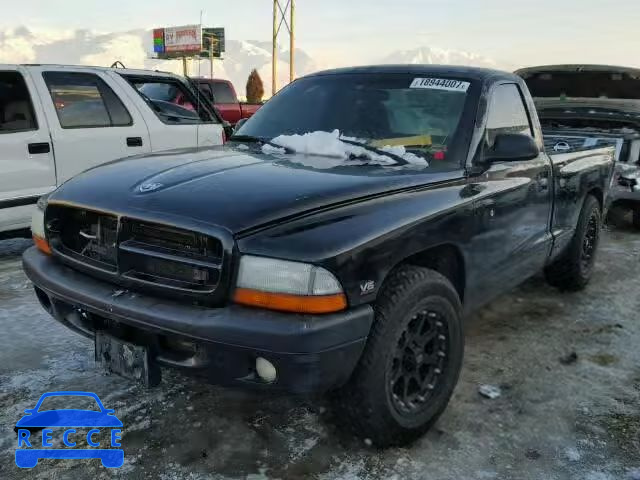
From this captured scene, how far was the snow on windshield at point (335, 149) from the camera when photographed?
297 centimetres

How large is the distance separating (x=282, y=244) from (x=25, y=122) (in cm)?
396

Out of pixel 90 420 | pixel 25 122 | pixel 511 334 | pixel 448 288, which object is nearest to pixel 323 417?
pixel 448 288

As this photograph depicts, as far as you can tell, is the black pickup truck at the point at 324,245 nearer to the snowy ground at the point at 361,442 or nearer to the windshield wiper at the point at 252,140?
the windshield wiper at the point at 252,140

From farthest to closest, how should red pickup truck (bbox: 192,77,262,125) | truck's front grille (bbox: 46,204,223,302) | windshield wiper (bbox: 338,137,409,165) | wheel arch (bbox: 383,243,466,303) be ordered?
red pickup truck (bbox: 192,77,262,125), windshield wiper (bbox: 338,137,409,165), wheel arch (bbox: 383,243,466,303), truck's front grille (bbox: 46,204,223,302)

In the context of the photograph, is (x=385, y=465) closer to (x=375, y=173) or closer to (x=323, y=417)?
(x=323, y=417)

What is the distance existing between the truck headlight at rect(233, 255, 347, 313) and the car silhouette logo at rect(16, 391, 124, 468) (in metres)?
1.00

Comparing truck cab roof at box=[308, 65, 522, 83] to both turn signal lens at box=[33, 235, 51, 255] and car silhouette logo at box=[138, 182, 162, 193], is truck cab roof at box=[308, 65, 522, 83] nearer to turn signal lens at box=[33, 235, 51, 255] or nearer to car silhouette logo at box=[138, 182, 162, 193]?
car silhouette logo at box=[138, 182, 162, 193]

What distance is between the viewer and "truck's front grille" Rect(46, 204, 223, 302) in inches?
86.6

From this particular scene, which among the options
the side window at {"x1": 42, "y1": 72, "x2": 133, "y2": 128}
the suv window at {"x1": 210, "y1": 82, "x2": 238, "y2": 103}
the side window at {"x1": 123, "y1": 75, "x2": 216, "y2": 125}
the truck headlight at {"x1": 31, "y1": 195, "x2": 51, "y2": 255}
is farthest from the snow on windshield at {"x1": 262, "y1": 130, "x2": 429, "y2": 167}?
the suv window at {"x1": 210, "y1": 82, "x2": 238, "y2": 103}

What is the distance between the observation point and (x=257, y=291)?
212cm

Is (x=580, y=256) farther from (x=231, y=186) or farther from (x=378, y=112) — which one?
(x=231, y=186)

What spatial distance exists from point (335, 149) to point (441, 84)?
0.75m

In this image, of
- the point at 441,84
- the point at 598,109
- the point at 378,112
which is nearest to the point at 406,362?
the point at 378,112

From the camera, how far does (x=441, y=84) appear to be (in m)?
3.35
